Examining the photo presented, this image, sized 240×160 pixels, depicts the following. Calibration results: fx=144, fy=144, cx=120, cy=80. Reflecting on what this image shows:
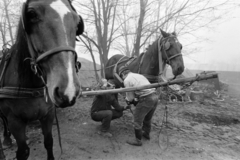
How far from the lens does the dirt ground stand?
302cm

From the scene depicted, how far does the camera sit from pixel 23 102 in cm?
181

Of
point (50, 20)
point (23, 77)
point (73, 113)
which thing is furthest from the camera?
point (73, 113)

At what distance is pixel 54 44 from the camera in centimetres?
108

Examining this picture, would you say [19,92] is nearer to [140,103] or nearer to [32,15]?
[32,15]

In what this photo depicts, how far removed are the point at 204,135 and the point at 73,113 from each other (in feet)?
13.8

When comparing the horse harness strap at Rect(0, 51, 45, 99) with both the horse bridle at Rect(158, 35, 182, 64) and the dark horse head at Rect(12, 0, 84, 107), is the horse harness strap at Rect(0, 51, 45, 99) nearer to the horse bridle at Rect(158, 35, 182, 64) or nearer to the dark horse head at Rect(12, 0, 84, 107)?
the dark horse head at Rect(12, 0, 84, 107)

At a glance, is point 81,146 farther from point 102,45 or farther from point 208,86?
point 208,86

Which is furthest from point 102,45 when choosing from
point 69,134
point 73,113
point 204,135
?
point 204,135

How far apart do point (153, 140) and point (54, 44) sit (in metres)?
3.37

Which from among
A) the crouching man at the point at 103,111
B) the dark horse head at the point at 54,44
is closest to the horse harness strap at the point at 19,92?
the dark horse head at the point at 54,44

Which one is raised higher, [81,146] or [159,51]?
[159,51]

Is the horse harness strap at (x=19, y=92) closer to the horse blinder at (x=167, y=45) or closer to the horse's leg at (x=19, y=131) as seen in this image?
the horse's leg at (x=19, y=131)

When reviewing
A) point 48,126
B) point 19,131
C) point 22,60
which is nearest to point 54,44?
point 22,60

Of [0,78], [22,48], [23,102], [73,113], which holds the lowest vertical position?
[73,113]
